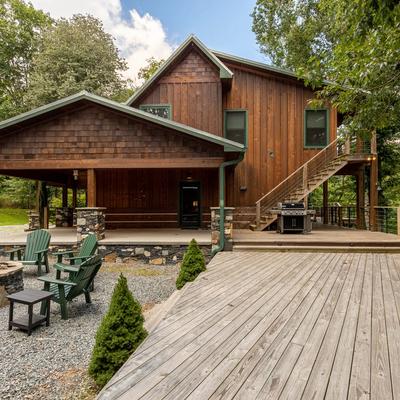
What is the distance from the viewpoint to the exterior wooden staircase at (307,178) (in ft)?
31.9

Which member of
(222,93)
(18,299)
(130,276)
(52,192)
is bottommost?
(130,276)

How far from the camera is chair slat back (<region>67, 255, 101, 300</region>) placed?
4547 millimetres

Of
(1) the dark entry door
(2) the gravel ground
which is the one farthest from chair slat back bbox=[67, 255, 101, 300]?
(1) the dark entry door

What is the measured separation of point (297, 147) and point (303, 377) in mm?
9830

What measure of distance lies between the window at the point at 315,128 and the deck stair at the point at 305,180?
1.62 feet

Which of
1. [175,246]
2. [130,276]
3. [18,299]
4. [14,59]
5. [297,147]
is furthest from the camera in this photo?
[14,59]

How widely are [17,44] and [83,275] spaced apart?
1035 inches

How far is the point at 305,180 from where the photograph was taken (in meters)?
9.70

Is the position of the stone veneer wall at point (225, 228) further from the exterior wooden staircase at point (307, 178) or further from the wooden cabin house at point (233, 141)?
the wooden cabin house at point (233, 141)

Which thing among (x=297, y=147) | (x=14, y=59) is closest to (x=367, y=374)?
(x=297, y=147)

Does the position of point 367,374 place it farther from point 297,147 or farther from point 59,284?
point 297,147

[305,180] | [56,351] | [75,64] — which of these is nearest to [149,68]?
[75,64]

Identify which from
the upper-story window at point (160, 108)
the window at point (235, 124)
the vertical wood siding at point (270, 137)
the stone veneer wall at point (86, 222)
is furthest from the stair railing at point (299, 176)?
the stone veneer wall at point (86, 222)

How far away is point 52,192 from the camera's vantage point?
25.0m
